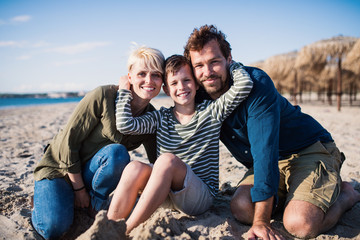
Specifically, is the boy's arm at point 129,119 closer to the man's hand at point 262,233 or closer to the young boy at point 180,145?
the young boy at point 180,145

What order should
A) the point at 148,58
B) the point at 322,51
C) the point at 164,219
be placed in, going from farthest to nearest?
the point at 322,51 → the point at 148,58 → the point at 164,219

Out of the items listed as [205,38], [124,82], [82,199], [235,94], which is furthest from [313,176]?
[82,199]

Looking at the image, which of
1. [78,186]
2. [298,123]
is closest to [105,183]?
[78,186]

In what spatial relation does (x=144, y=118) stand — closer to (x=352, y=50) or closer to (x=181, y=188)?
(x=181, y=188)

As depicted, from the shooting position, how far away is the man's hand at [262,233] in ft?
5.42

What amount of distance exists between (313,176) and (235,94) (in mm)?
976

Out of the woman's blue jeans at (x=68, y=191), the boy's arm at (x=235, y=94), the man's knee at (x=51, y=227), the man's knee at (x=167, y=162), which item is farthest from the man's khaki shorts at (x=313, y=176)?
the man's knee at (x=51, y=227)

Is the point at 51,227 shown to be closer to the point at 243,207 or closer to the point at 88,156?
the point at 88,156

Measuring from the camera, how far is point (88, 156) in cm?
228

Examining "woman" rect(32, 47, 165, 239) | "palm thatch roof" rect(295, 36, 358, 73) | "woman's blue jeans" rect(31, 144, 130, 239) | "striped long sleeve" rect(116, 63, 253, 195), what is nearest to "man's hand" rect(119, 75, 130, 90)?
"woman" rect(32, 47, 165, 239)

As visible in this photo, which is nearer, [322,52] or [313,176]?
[313,176]

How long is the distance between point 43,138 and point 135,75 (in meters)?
4.68

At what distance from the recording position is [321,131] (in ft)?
8.11

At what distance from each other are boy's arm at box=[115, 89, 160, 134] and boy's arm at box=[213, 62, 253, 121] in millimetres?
600
